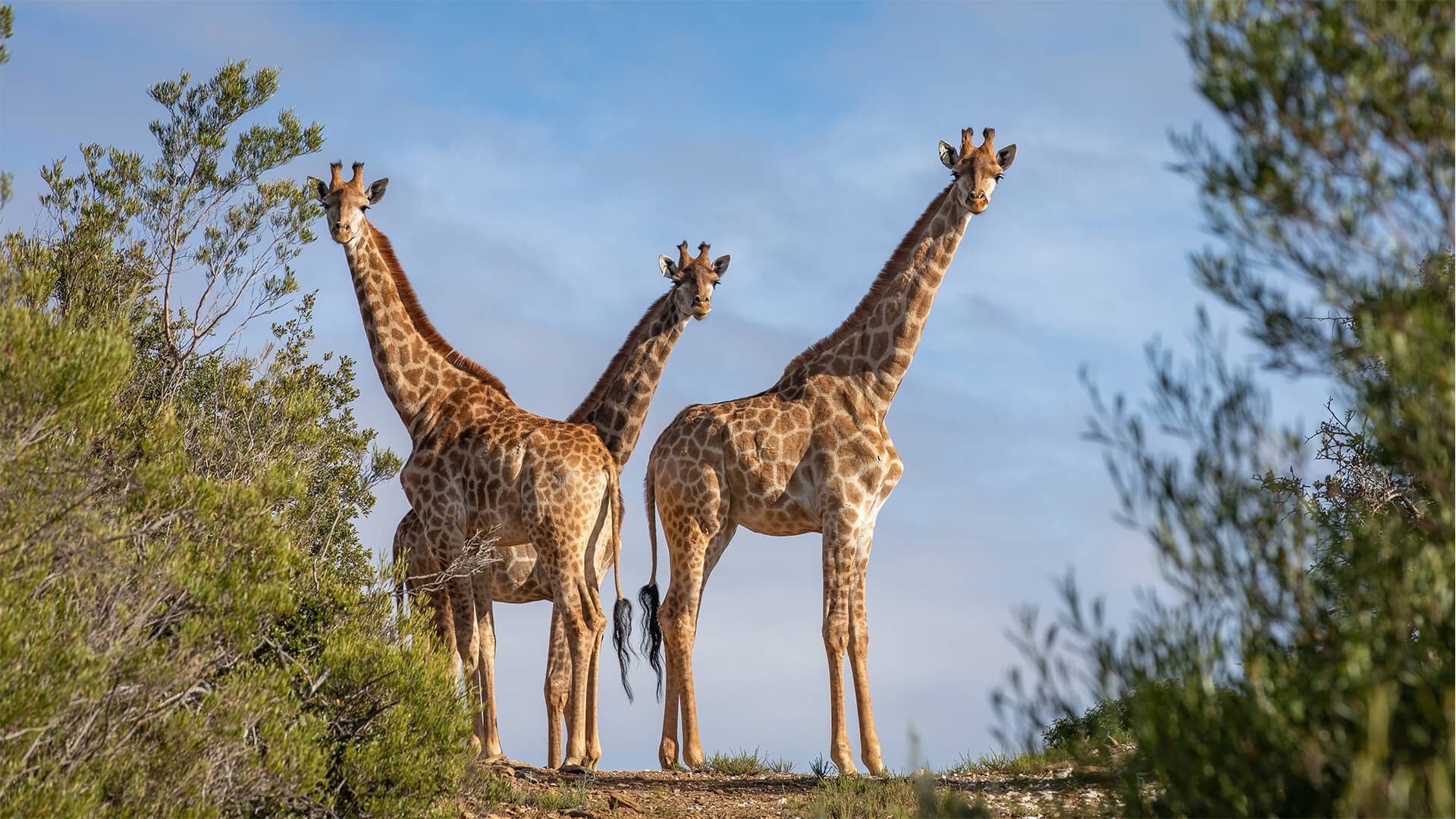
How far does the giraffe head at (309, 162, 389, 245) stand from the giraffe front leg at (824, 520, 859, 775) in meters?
6.87

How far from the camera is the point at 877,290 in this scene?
53.7ft

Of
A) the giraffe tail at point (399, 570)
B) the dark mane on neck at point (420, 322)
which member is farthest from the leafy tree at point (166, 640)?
the dark mane on neck at point (420, 322)

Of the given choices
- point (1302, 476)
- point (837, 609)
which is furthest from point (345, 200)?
point (1302, 476)

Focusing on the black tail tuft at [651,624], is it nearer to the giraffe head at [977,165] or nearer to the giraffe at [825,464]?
the giraffe at [825,464]

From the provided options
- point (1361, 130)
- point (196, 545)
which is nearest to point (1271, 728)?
point (1361, 130)

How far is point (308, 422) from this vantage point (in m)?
15.9

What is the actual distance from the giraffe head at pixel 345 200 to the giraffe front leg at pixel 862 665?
733cm

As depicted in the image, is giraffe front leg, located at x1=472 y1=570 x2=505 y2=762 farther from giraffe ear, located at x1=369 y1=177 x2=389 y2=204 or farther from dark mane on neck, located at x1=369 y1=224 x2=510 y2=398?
giraffe ear, located at x1=369 y1=177 x2=389 y2=204

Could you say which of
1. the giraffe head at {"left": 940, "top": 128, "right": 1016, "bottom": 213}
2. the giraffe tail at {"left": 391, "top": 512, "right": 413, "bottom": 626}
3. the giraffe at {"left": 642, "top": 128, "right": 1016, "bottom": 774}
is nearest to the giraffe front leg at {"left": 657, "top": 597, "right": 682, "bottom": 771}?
the giraffe at {"left": 642, "top": 128, "right": 1016, "bottom": 774}

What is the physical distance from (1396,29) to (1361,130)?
1.82ft

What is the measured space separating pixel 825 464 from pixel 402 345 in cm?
545

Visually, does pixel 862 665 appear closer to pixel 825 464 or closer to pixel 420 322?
pixel 825 464

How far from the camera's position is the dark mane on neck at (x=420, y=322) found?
1614cm

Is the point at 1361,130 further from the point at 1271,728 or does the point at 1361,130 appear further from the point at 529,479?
the point at 529,479
